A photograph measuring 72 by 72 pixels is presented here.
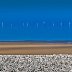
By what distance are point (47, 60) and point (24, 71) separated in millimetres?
2226

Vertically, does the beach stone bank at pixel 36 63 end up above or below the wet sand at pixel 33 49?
below

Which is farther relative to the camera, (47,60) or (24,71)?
(47,60)

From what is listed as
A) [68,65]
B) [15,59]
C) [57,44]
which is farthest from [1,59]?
[57,44]

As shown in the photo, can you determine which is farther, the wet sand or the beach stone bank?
the wet sand

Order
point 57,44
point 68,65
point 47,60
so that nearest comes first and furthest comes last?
1. point 68,65
2. point 47,60
3. point 57,44

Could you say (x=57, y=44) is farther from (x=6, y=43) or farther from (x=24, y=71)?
(x=24, y=71)

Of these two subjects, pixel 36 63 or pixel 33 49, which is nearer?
pixel 36 63

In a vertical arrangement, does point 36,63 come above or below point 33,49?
below


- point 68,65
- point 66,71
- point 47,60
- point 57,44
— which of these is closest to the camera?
point 66,71

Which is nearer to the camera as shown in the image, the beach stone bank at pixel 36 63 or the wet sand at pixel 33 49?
the beach stone bank at pixel 36 63

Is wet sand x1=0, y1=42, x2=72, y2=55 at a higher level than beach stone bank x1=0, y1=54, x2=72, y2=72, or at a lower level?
higher

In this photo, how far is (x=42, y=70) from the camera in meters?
13.0

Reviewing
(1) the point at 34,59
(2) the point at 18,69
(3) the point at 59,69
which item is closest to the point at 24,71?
(2) the point at 18,69

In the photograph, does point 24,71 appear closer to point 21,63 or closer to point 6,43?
point 21,63
